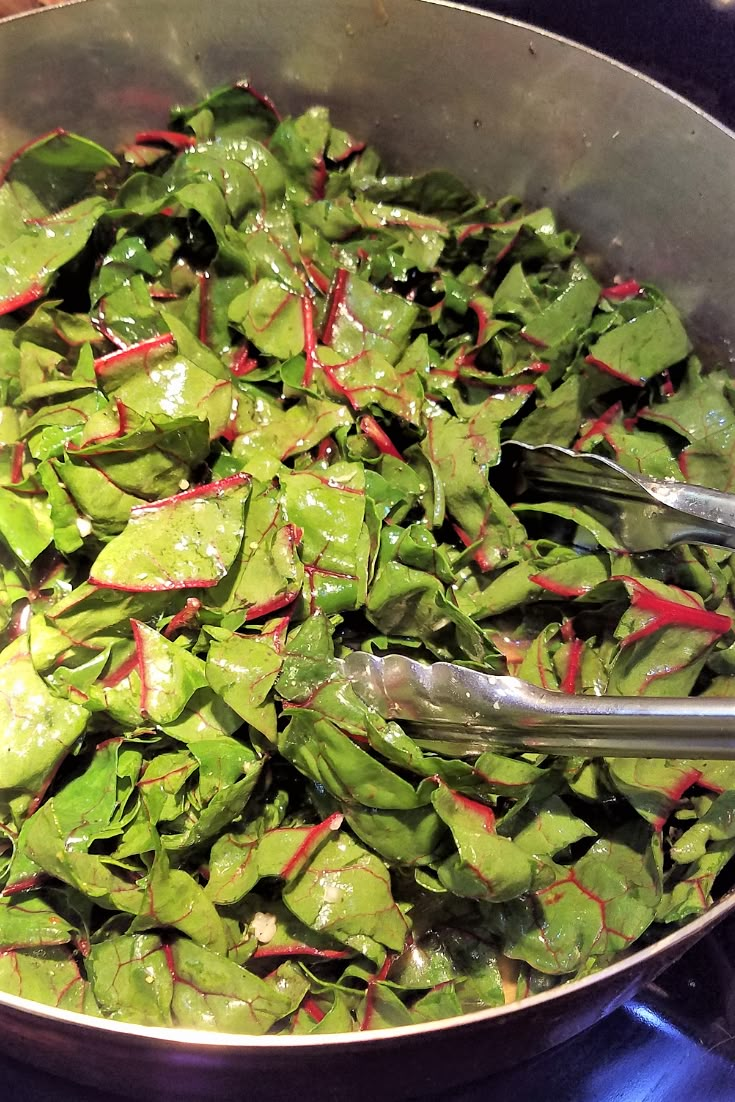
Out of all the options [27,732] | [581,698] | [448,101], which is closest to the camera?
[581,698]

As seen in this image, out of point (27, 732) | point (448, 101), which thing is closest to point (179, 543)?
point (27, 732)

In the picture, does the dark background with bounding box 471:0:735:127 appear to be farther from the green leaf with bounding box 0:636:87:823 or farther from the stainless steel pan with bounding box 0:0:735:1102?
the green leaf with bounding box 0:636:87:823

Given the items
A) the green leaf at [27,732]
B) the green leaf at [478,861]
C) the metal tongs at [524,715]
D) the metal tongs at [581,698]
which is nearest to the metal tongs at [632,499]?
the metal tongs at [581,698]

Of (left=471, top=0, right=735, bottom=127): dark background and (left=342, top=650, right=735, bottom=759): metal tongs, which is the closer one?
(left=342, top=650, right=735, bottom=759): metal tongs

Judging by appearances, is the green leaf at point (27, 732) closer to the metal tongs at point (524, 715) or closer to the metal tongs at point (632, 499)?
the metal tongs at point (524, 715)

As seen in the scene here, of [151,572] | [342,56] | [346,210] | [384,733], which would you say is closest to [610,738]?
[384,733]

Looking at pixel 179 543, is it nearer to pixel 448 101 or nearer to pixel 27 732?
pixel 27 732

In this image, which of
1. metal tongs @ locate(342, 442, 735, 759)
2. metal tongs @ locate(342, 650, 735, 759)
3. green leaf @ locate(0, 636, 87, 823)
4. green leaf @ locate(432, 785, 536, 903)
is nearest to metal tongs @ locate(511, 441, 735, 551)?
metal tongs @ locate(342, 442, 735, 759)
